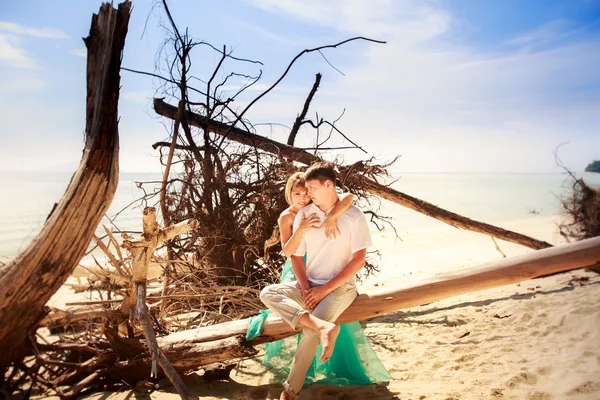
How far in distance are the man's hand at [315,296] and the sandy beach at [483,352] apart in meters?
0.69

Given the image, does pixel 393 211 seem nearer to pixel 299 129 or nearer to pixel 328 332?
pixel 299 129

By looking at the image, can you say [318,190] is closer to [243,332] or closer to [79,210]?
[243,332]

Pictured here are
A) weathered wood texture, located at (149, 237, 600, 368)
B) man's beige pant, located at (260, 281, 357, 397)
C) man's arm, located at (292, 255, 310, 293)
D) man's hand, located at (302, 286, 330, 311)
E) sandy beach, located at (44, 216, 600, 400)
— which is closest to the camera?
man's beige pant, located at (260, 281, 357, 397)

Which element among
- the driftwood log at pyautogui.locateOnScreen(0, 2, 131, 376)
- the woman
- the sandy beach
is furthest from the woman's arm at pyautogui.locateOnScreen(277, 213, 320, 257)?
the driftwood log at pyautogui.locateOnScreen(0, 2, 131, 376)

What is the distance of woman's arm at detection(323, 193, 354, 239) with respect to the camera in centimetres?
355

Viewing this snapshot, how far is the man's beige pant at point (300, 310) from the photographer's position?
312 cm

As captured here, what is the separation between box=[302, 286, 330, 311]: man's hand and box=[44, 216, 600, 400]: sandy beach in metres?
0.69

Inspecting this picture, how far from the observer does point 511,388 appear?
3287 mm

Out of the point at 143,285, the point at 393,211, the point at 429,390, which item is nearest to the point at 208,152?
the point at 143,285

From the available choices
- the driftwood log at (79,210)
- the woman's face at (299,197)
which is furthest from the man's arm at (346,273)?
the driftwood log at (79,210)

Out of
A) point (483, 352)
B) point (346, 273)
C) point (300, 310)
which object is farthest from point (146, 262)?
point (483, 352)

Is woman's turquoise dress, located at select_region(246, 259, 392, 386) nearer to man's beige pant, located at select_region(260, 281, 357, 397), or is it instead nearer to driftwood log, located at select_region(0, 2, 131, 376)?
man's beige pant, located at select_region(260, 281, 357, 397)

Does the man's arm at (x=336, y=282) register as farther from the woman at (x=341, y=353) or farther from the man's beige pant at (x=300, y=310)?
the woman at (x=341, y=353)

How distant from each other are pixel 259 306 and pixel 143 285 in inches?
78.2
